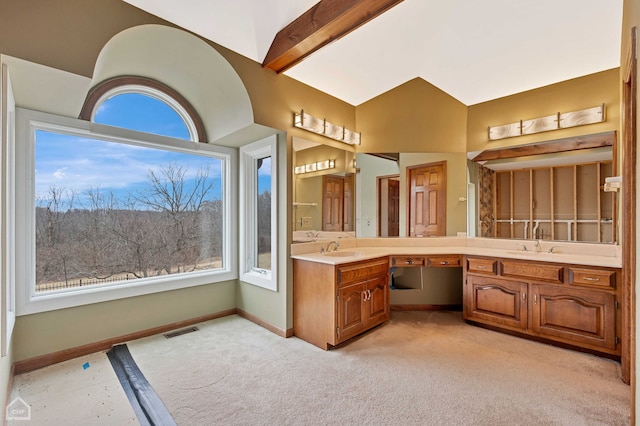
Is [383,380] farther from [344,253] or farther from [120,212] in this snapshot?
[120,212]

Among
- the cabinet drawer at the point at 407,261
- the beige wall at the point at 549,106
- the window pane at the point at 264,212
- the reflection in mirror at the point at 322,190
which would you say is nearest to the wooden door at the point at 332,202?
the reflection in mirror at the point at 322,190

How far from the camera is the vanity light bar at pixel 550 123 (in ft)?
9.50

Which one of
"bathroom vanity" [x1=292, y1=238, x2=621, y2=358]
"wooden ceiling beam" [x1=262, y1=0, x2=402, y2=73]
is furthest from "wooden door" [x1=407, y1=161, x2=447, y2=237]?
"wooden ceiling beam" [x1=262, y1=0, x2=402, y2=73]

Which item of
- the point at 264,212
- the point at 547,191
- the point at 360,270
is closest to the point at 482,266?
the point at 547,191

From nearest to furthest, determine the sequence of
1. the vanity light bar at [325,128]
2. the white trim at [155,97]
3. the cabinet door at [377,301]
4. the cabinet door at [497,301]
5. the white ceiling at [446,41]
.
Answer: the white ceiling at [446,41]
the white trim at [155,97]
the cabinet door at [497,301]
the cabinet door at [377,301]
the vanity light bar at [325,128]

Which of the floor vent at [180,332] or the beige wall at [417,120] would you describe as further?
the beige wall at [417,120]

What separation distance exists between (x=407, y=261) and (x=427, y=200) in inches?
35.1

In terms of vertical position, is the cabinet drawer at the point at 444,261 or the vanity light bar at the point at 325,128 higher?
the vanity light bar at the point at 325,128

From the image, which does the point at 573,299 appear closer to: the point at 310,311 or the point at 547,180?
the point at 547,180

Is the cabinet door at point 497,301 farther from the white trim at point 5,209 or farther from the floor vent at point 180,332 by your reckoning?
the white trim at point 5,209

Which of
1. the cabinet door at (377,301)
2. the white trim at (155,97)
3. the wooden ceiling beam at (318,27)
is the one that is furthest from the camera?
the cabinet door at (377,301)

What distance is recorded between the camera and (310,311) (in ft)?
9.35

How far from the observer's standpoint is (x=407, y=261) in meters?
3.32

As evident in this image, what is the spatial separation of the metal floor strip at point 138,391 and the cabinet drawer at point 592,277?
328cm
